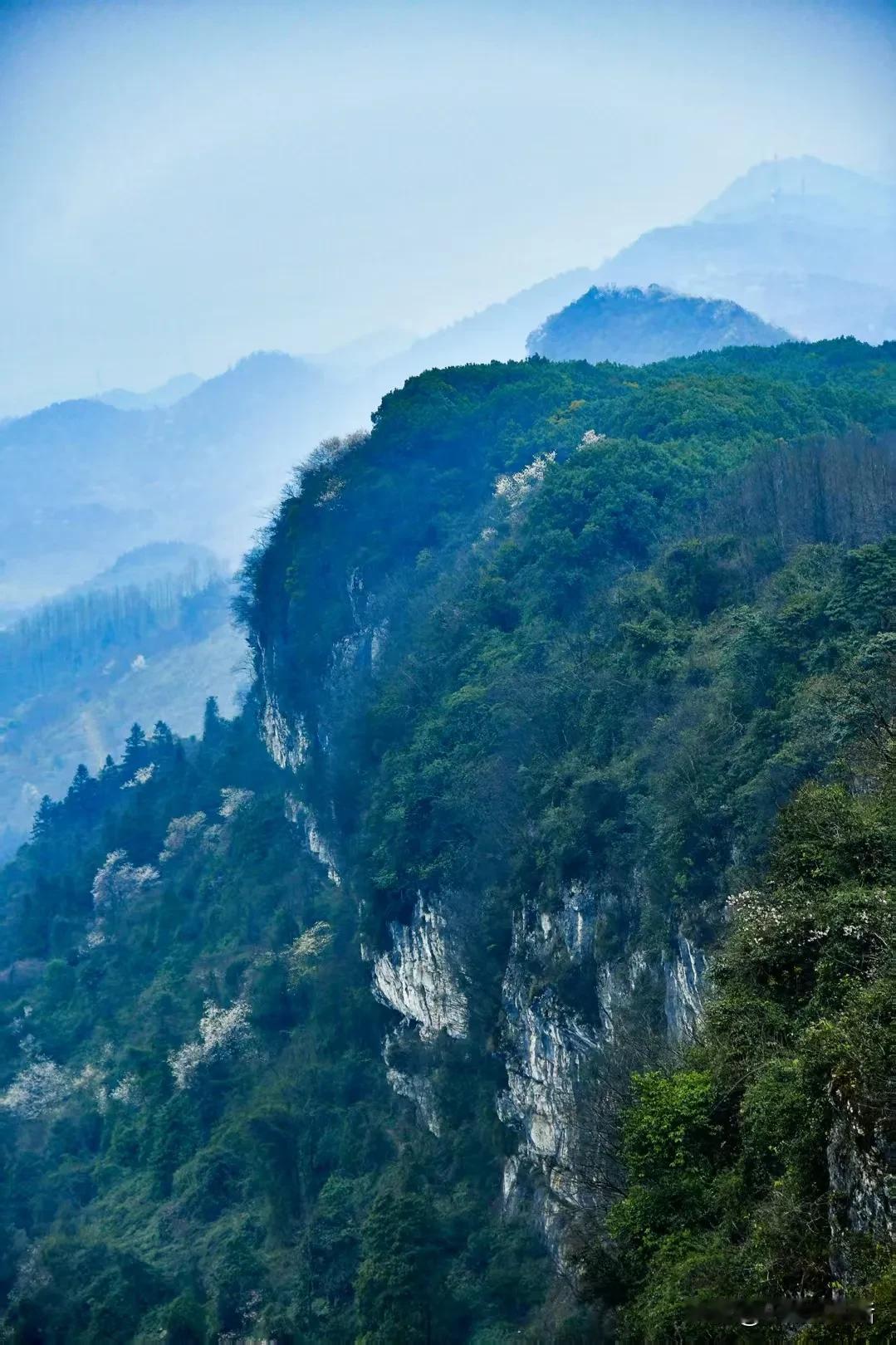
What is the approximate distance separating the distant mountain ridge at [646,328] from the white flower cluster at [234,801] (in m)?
73.1

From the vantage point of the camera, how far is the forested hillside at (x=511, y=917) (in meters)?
17.2

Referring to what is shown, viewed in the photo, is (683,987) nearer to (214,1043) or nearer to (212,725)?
(214,1043)

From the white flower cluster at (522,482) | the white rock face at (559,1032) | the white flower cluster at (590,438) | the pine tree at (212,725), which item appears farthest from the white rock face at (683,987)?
the pine tree at (212,725)

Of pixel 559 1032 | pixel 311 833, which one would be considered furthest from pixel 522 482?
pixel 559 1032

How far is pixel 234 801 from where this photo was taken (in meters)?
65.8

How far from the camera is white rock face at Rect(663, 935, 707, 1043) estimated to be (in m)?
25.1

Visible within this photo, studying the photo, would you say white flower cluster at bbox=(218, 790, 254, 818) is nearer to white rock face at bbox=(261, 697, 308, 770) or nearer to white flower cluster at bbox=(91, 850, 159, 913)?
white rock face at bbox=(261, 697, 308, 770)

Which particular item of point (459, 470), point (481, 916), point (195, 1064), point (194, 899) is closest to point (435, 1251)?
point (481, 916)

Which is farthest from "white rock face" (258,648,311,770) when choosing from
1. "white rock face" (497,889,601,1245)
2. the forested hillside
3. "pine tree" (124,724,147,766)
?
"white rock face" (497,889,601,1245)

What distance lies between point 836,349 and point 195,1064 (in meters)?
49.2

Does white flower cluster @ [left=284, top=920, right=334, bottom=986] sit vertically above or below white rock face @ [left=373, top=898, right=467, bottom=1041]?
above

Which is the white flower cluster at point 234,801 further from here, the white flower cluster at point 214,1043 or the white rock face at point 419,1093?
the white rock face at point 419,1093

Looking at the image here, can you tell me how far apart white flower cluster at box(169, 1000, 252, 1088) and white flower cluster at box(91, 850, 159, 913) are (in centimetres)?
1614

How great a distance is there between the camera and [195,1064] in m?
50.1
